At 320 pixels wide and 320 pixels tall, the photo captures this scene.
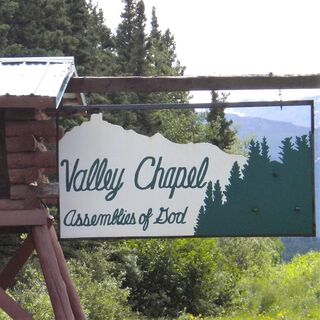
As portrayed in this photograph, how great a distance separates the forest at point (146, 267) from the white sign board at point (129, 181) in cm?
220

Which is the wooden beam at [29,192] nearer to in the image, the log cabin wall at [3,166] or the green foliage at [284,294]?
the log cabin wall at [3,166]

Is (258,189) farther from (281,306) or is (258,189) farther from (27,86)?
(281,306)

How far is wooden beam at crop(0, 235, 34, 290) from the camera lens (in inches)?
285

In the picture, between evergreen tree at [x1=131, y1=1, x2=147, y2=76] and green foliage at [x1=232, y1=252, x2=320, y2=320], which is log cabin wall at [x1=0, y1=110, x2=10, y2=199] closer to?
green foliage at [x1=232, y1=252, x2=320, y2=320]

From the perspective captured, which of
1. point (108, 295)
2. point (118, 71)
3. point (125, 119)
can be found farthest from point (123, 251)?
point (118, 71)

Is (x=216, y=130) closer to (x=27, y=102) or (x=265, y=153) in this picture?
(x=265, y=153)

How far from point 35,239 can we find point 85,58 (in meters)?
25.2

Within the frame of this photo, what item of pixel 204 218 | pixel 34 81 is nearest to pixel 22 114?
pixel 34 81

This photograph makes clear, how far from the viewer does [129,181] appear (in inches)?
267

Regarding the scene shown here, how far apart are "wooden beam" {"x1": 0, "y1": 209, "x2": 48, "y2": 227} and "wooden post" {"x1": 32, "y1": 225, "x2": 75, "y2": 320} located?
0.07 m

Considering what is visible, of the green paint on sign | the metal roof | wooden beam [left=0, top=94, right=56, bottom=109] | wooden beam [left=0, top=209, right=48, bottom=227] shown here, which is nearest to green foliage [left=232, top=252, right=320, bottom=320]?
the green paint on sign

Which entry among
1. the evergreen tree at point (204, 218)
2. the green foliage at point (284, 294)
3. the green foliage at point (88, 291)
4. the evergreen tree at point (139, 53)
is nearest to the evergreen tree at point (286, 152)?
the evergreen tree at point (204, 218)

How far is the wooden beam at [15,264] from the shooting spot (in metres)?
7.23

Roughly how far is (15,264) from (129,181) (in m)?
1.49
